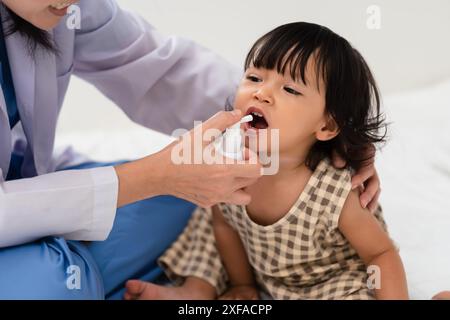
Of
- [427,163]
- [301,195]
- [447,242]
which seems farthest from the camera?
[427,163]

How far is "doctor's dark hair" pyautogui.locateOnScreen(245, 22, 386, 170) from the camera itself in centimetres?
81

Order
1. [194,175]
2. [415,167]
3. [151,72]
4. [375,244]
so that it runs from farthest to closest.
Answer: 1. [415,167]
2. [151,72]
3. [375,244]
4. [194,175]

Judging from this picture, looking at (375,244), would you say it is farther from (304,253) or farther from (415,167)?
(415,167)

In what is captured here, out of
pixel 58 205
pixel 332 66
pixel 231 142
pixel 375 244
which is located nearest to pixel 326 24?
pixel 332 66

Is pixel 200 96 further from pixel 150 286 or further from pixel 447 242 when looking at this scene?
pixel 447 242

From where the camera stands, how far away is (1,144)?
2.86ft

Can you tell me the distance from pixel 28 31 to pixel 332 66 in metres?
0.41

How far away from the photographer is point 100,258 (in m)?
0.98

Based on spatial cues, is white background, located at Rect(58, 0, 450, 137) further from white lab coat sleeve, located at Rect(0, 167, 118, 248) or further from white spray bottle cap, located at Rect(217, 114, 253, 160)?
white lab coat sleeve, located at Rect(0, 167, 118, 248)

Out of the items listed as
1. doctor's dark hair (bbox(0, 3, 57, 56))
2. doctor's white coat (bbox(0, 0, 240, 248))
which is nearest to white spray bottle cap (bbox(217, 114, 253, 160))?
doctor's white coat (bbox(0, 0, 240, 248))

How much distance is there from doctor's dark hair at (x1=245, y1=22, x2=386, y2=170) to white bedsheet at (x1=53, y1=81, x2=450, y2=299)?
0.24 m

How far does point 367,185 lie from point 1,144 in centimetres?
51

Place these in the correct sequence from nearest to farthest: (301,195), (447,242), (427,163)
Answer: (301,195), (447,242), (427,163)
